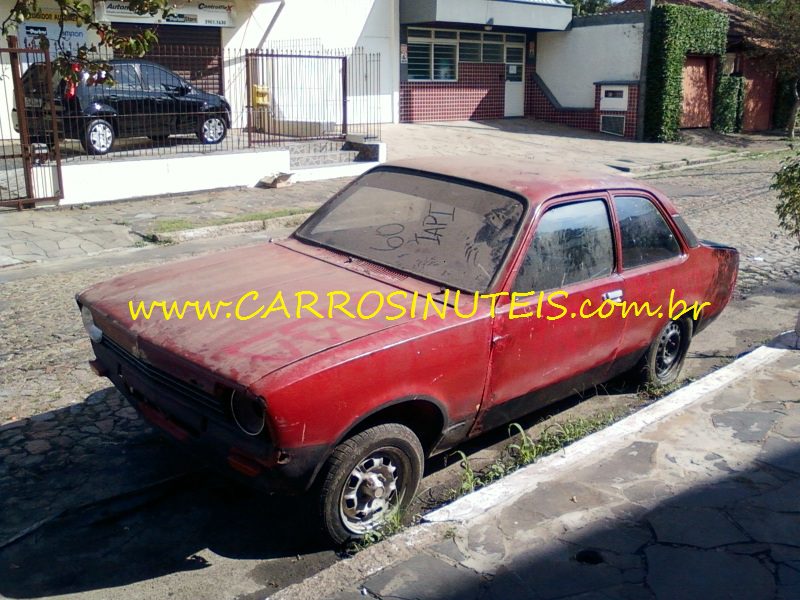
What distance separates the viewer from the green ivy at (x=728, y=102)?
27.8 metres

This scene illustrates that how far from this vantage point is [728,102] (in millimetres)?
28062

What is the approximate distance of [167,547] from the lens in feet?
12.5

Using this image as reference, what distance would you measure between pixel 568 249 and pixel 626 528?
1.59 m

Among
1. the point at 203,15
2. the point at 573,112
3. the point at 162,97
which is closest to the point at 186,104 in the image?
the point at 162,97

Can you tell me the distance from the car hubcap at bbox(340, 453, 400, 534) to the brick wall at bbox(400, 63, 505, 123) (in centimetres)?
2200

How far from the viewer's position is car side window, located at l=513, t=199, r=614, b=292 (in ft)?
14.3

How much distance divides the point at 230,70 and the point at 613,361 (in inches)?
675

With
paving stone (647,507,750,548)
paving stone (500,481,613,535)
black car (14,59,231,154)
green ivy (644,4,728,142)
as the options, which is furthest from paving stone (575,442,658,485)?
green ivy (644,4,728,142)

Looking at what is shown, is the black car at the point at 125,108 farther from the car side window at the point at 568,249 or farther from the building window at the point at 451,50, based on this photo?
the building window at the point at 451,50

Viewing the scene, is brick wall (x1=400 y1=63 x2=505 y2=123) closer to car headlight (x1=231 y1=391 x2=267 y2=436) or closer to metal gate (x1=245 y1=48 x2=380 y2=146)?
metal gate (x1=245 y1=48 x2=380 y2=146)

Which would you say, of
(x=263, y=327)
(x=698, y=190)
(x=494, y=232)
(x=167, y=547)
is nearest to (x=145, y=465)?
(x=167, y=547)

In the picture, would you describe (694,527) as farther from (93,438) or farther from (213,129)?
(213,129)

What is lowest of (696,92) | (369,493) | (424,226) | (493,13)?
(369,493)

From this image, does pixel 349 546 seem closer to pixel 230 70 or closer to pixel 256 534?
pixel 256 534
